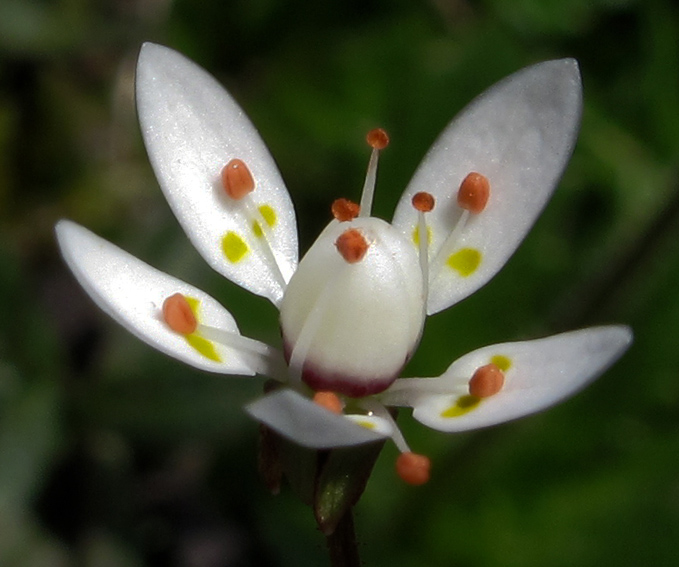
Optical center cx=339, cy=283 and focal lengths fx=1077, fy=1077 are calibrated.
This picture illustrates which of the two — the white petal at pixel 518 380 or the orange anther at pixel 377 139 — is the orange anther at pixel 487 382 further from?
the orange anther at pixel 377 139

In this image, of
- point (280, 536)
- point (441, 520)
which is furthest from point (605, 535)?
point (280, 536)

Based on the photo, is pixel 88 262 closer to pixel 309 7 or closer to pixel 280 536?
pixel 280 536

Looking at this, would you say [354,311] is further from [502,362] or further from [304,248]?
[304,248]

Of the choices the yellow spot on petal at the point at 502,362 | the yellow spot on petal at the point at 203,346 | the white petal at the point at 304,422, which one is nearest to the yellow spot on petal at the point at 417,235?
the yellow spot on petal at the point at 502,362

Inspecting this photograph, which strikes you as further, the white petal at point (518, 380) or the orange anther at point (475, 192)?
the orange anther at point (475, 192)

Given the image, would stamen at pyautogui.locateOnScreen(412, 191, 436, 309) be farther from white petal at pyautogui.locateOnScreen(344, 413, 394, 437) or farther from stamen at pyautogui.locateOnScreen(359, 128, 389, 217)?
white petal at pyautogui.locateOnScreen(344, 413, 394, 437)

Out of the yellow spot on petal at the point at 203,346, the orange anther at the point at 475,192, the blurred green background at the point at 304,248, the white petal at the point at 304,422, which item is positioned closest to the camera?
the white petal at the point at 304,422

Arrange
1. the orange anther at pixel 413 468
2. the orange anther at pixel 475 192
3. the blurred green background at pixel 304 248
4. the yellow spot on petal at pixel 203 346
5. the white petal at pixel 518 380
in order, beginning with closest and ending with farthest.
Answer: the white petal at pixel 518 380 → the orange anther at pixel 413 468 → the yellow spot on petal at pixel 203 346 → the orange anther at pixel 475 192 → the blurred green background at pixel 304 248
